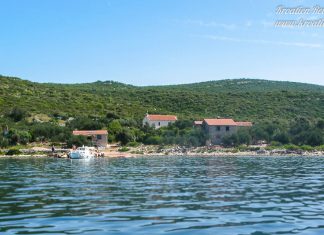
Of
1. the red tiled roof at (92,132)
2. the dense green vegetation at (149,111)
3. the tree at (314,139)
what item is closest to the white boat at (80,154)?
the dense green vegetation at (149,111)

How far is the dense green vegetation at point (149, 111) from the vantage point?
79.1 m

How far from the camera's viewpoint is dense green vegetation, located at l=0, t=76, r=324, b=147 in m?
79.1

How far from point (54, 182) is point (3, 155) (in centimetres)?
4003

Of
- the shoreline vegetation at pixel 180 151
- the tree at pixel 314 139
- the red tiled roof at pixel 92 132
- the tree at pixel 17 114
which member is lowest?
the shoreline vegetation at pixel 180 151

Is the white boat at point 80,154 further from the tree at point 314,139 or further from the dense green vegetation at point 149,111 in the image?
the tree at point 314,139

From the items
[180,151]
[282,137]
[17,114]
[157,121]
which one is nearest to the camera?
[180,151]

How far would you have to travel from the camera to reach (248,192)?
23188 millimetres

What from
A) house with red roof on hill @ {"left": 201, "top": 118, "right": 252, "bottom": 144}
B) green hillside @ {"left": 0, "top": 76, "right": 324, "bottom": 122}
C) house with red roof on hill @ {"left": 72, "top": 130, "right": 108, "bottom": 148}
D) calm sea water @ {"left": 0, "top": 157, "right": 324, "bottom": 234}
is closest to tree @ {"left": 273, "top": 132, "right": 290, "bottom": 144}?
house with red roof on hill @ {"left": 201, "top": 118, "right": 252, "bottom": 144}

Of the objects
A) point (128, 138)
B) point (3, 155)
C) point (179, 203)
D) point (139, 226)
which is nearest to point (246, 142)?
point (128, 138)

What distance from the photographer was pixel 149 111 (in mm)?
114562

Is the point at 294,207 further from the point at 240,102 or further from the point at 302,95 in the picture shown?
the point at 302,95

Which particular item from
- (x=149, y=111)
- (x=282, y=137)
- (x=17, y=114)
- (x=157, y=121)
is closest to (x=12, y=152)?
(x=17, y=114)

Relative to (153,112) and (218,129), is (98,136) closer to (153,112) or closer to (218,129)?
(218,129)

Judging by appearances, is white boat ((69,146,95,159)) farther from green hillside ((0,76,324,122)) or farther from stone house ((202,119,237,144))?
green hillside ((0,76,324,122))
